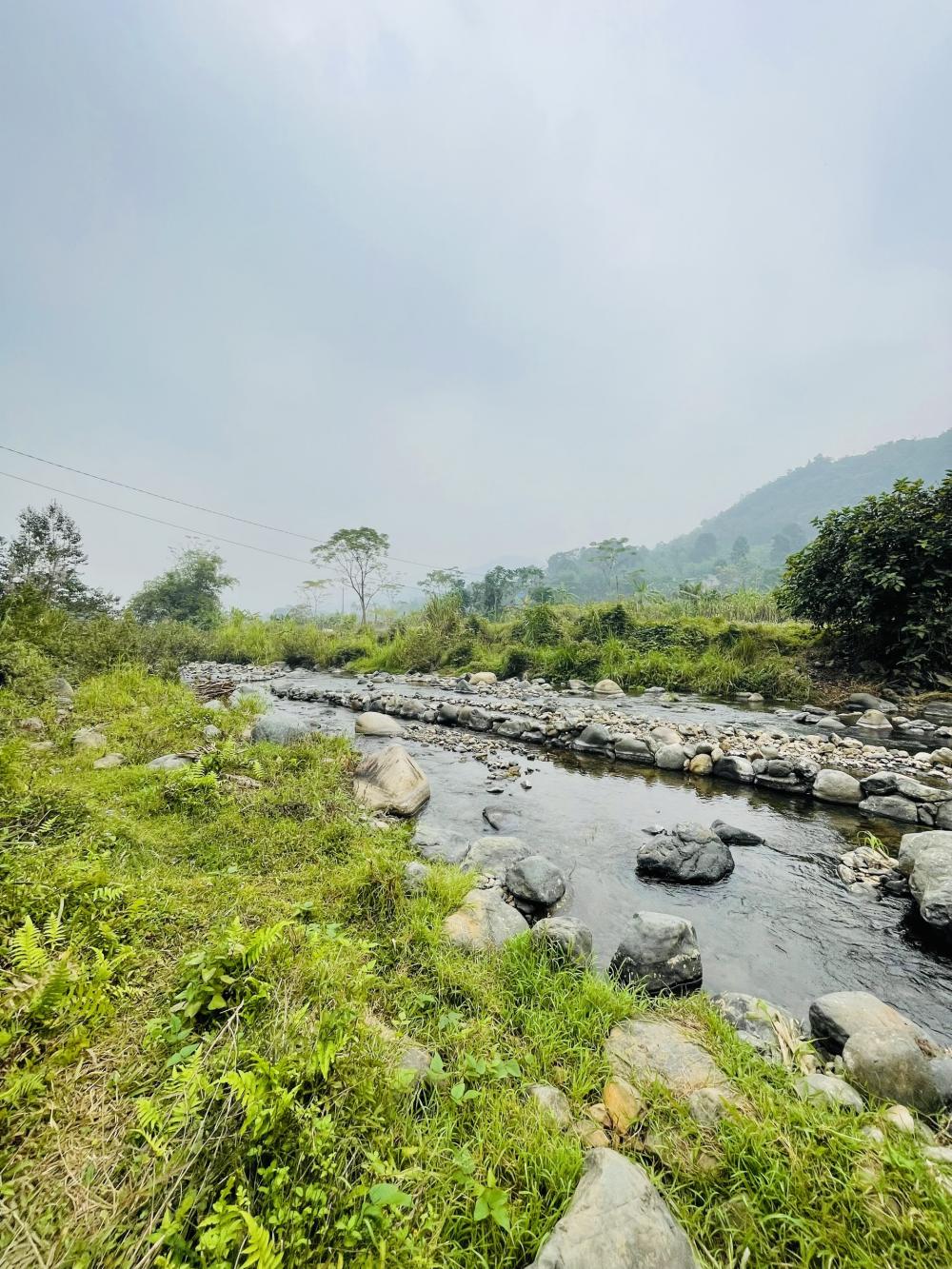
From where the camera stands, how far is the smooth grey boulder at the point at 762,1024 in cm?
229

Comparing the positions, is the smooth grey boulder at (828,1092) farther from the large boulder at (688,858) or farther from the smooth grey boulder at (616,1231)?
the large boulder at (688,858)

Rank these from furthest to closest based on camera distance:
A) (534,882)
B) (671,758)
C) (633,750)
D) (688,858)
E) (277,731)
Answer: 1. (633,750)
2. (277,731)
3. (671,758)
4. (688,858)
5. (534,882)

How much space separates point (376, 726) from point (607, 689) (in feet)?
21.3

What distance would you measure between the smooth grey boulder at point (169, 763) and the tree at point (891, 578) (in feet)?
42.7

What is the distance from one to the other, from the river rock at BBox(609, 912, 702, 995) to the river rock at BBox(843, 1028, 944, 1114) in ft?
2.62

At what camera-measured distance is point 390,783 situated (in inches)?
220

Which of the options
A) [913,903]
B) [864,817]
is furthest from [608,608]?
[913,903]

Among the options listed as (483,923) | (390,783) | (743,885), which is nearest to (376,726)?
(390,783)

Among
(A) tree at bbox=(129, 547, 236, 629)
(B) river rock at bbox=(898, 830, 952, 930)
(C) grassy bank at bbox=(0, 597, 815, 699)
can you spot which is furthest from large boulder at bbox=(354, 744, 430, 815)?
(A) tree at bbox=(129, 547, 236, 629)

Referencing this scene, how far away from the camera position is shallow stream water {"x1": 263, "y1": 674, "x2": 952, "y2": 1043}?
9.71ft

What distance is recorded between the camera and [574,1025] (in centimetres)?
232

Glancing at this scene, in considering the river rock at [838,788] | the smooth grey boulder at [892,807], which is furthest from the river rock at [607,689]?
the smooth grey boulder at [892,807]

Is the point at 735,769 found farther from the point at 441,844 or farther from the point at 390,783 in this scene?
the point at 390,783

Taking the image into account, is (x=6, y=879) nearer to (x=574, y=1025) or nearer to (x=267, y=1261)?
(x=267, y=1261)
